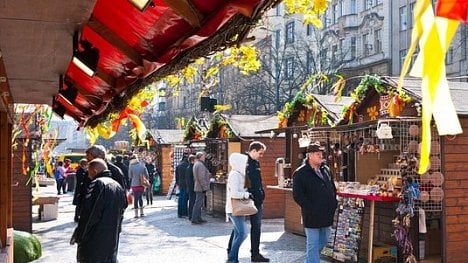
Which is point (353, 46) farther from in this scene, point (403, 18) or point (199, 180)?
point (199, 180)

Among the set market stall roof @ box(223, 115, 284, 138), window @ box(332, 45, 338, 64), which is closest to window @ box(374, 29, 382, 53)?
window @ box(332, 45, 338, 64)

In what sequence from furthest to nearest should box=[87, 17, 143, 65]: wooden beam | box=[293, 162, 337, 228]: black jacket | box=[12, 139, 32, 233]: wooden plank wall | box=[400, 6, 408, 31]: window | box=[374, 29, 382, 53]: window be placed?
box=[374, 29, 382, 53]: window
box=[400, 6, 408, 31]: window
box=[12, 139, 32, 233]: wooden plank wall
box=[293, 162, 337, 228]: black jacket
box=[87, 17, 143, 65]: wooden beam

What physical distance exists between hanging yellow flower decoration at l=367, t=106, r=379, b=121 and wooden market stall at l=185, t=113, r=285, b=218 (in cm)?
466

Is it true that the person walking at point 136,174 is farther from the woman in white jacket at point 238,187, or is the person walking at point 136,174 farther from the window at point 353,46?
the window at point 353,46

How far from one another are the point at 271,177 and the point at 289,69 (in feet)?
83.3

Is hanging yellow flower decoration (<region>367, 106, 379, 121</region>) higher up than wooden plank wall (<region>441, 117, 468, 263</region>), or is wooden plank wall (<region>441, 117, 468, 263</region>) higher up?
hanging yellow flower decoration (<region>367, 106, 379, 121</region>)

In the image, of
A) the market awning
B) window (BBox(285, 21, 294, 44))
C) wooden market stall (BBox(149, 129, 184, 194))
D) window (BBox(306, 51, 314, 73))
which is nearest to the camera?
the market awning

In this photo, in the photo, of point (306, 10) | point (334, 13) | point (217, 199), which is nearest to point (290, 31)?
point (334, 13)

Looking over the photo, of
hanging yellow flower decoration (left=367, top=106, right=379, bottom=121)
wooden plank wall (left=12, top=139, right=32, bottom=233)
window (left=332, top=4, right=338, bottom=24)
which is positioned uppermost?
window (left=332, top=4, right=338, bottom=24)

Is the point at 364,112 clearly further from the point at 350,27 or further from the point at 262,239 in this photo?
the point at 350,27

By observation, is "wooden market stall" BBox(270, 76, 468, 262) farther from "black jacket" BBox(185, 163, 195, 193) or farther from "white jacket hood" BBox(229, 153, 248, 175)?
"black jacket" BBox(185, 163, 195, 193)

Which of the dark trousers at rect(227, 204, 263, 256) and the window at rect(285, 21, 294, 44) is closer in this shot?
the dark trousers at rect(227, 204, 263, 256)

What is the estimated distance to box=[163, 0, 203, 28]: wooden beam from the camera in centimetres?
299

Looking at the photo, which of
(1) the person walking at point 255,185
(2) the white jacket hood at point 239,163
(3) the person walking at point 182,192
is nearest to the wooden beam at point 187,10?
(2) the white jacket hood at point 239,163
